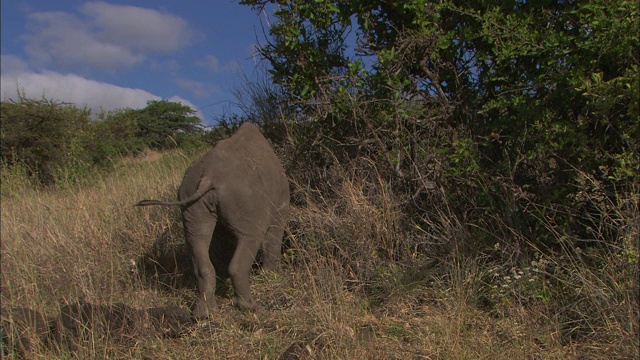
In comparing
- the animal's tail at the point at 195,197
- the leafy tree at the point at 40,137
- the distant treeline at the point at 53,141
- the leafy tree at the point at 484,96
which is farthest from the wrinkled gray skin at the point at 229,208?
the leafy tree at the point at 40,137

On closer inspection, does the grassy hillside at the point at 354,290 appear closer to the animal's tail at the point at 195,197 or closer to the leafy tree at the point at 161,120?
the animal's tail at the point at 195,197

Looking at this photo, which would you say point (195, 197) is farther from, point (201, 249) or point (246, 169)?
point (246, 169)

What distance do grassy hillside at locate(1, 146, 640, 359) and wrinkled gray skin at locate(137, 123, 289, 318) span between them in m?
0.31

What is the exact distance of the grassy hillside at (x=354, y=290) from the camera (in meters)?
3.15

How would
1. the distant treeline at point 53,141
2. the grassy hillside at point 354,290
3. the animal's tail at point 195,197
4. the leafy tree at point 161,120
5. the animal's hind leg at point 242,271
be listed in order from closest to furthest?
the grassy hillside at point 354,290 < the animal's tail at point 195,197 < the animal's hind leg at point 242,271 < the distant treeline at point 53,141 < the leafy tree at point 161,120

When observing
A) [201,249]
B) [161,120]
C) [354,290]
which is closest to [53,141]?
[161,120]

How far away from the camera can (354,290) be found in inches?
167

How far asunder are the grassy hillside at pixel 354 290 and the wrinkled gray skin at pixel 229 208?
1.02 ft

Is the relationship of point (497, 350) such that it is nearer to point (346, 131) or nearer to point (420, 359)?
point (420, 359)

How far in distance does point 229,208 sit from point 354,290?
130 centimetres

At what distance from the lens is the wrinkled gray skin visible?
13.2 ft

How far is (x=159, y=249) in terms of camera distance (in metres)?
5.55

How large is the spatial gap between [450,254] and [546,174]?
103 cm

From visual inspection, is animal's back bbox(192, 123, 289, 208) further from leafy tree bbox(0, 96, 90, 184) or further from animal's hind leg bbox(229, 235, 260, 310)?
leafy tree bbox(0, 96, 90, 184)
